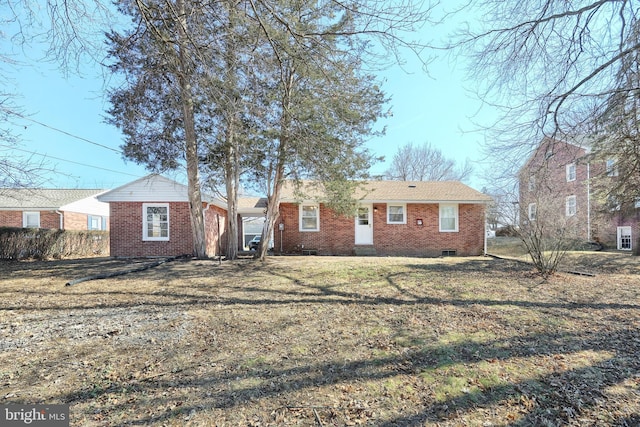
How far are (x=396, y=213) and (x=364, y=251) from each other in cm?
244

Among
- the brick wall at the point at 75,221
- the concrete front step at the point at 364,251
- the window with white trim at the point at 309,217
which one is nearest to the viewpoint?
the concrete front step at the point at 364,251

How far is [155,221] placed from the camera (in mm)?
13422

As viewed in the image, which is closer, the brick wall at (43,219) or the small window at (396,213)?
the small window at (396,213)

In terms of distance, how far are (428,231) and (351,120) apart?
8.37m

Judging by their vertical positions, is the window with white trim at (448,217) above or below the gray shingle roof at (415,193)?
below

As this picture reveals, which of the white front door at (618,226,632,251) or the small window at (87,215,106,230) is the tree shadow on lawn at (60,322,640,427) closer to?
the white front door at (618,226,632,251)

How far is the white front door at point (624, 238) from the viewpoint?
16906 mm

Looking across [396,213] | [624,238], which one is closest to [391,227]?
[396,213]

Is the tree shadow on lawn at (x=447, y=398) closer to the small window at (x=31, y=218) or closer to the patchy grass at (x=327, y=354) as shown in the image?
the patchy grass at (x=327, y=354)

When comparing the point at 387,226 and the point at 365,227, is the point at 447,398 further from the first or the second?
the point at 387,226

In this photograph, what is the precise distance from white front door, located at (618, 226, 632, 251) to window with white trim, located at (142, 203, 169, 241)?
78.5 feet

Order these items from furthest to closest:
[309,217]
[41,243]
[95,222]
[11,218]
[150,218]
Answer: [95,222] → [11,218] → [309,217] → [150,218] → [41,243]

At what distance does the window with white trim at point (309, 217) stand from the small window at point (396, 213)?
3437mm

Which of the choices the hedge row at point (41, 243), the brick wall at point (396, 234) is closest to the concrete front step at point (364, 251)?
the brick wall at point (396, 234)
